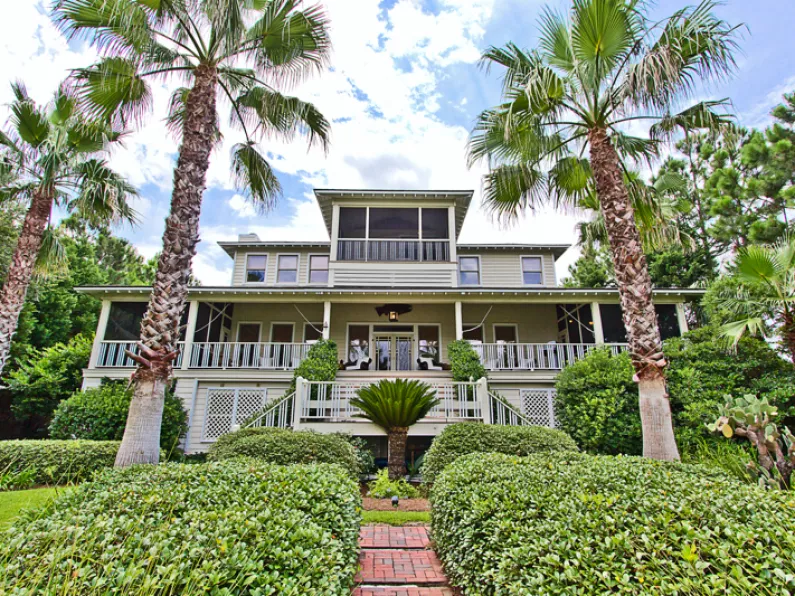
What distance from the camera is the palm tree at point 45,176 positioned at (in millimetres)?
10102

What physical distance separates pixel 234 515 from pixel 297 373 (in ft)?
32.0

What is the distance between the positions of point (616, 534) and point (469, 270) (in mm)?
16184

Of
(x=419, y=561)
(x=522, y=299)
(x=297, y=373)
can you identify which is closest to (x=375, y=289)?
(x=297, y=373)

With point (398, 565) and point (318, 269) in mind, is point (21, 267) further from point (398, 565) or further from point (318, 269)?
point (398, 565)

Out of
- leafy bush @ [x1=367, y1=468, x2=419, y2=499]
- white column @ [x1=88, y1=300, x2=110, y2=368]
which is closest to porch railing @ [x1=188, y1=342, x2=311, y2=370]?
white column @ [x1=88, y1=300, x2=110, y2=368]

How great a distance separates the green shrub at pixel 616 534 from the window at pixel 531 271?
14370 mm

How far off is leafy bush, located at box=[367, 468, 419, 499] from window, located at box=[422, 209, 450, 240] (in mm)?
9944

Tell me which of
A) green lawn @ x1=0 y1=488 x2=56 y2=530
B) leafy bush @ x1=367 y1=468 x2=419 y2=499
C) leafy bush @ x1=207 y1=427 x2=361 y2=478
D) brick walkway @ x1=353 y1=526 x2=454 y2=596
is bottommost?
brick walkway @ x1=353 y1=526 x2=454 y2=596

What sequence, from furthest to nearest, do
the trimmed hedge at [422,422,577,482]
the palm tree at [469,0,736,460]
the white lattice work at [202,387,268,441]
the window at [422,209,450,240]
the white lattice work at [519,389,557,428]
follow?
the window at [422,209,450,240]
the white lattice work at [202,387,268,441]
the white lattice work at [519,389,557,428]
the trimmed hedge at [422,422,577,482]
the palm tree at [469,0,736,460]

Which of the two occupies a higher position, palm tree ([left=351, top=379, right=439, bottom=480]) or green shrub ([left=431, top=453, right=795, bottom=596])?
palm tree ([left=351, top=379, right=439, bottom=480])

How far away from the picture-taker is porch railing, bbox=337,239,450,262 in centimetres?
1566

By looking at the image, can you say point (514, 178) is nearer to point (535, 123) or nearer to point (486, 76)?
point (535, 123)

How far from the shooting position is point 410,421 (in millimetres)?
9141

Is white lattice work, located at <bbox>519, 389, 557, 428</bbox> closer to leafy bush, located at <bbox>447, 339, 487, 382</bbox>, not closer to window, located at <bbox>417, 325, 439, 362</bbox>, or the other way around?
leafy bush, located at <bbox>447, 339, 487, 382</bbox>
